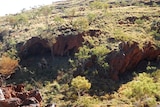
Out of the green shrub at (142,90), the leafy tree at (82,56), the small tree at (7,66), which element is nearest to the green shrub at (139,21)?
the leafy tree at (82,56)

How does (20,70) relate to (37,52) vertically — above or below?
below

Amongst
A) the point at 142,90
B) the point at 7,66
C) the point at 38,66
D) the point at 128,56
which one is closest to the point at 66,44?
the point at 38,66

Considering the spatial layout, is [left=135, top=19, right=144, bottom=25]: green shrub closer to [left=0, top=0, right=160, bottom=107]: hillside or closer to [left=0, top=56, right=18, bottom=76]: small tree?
[left=0, top=0, right=160, bottom=107]: hillside

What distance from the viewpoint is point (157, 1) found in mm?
120188

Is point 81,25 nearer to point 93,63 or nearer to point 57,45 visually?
point 57,45

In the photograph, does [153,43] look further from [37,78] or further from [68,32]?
[37,78]

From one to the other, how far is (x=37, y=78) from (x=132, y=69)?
70.5ft

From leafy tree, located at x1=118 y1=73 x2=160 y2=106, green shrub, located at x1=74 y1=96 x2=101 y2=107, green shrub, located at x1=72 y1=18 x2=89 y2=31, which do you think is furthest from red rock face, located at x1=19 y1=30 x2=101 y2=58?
leafy tree, located at x1=118 y1=73 x2=160 y2=106

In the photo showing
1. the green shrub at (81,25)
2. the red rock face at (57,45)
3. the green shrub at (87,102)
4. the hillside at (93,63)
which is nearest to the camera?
the green shrub at (87,102)

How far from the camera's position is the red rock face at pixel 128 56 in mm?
73062

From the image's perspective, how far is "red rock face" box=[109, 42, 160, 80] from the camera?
73062 millimetres

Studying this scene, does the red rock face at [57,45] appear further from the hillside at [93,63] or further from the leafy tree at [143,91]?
the leafy tree at [143,91]

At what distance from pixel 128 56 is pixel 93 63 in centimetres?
811

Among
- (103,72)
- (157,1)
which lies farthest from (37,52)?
(157,1)
